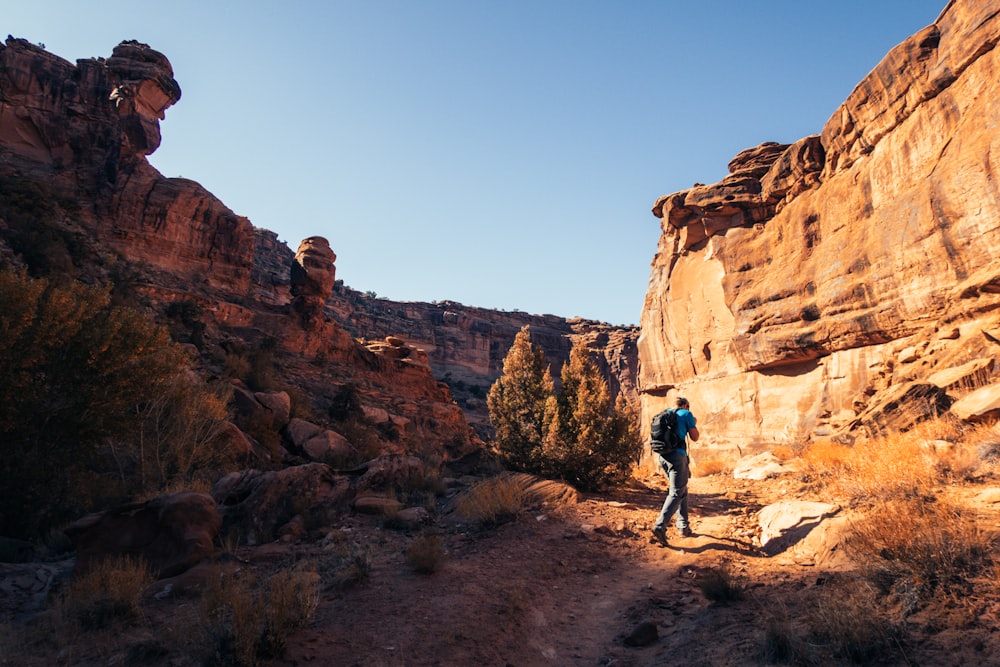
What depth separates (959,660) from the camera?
2699mm

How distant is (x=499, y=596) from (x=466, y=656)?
120 cm

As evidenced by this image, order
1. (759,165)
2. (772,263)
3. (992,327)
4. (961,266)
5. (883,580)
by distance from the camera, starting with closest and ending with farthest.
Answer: (883,580), (992,327), (961,266), (772,263), (759,165)

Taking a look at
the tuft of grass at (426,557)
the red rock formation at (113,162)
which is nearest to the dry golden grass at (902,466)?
the tuft of grass at (426,557)

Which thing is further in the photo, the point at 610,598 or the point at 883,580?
the point at 610,598

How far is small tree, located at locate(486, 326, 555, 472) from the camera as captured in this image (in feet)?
37.0

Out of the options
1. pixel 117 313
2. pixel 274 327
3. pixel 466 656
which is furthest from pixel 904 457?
pixel 274 327

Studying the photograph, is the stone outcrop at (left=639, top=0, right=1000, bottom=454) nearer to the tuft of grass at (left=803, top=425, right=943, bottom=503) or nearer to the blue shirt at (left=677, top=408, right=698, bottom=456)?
the tuft of grass at (left=803, top=425, right=943, bottom=503)

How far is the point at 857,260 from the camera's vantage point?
16.2 metres

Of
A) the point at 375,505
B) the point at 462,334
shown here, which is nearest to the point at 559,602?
the point at 375,505

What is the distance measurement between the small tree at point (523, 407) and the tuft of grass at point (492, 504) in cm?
241

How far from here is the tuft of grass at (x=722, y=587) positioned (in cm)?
460

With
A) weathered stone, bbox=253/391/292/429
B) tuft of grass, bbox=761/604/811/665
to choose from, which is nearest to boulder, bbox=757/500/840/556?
tuft of grass, bbox=761/604/811/665

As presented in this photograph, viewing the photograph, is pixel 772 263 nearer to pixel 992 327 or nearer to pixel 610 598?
pixel 992 327

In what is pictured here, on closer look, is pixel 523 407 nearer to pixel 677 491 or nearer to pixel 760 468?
pixel 677 491
